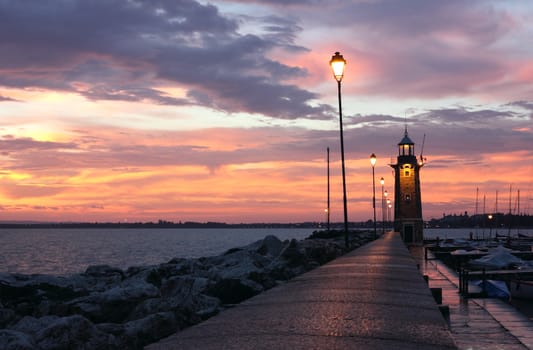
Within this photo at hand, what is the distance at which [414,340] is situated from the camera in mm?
5926

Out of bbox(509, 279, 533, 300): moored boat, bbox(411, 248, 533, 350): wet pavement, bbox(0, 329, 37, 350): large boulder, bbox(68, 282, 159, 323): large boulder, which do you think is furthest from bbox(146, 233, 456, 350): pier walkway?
bbox(509, 279, 533, 300): moored boat

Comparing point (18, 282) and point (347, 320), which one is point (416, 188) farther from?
point (347, 320)

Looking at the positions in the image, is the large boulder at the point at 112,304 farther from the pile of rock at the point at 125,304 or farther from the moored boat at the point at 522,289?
the moored boat at the point at 522,289

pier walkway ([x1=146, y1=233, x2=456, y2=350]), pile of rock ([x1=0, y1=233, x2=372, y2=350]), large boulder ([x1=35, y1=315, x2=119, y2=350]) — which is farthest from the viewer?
pile of rock ([x1=0, y1=233, x2=372, y2=350])

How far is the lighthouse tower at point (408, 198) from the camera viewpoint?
73.7m

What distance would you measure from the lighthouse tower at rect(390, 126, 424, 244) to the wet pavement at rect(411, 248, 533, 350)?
54888 mm

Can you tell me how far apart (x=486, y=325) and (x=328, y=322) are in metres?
8.02

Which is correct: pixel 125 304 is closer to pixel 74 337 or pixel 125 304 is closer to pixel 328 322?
pixel 74 337

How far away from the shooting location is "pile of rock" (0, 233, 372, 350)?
7.95 m

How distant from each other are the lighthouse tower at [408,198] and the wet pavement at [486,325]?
5489 centimetres

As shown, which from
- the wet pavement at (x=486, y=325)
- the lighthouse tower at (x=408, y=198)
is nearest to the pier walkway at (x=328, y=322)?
the wet pavement at (x=486, y=325)

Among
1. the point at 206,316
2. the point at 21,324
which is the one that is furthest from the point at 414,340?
the point at 21,324

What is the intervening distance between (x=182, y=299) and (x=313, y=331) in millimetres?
→ 7057

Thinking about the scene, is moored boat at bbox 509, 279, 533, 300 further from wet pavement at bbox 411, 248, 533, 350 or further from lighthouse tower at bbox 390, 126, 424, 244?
lighthouse tower at bbox 390, 126, 424, 244
